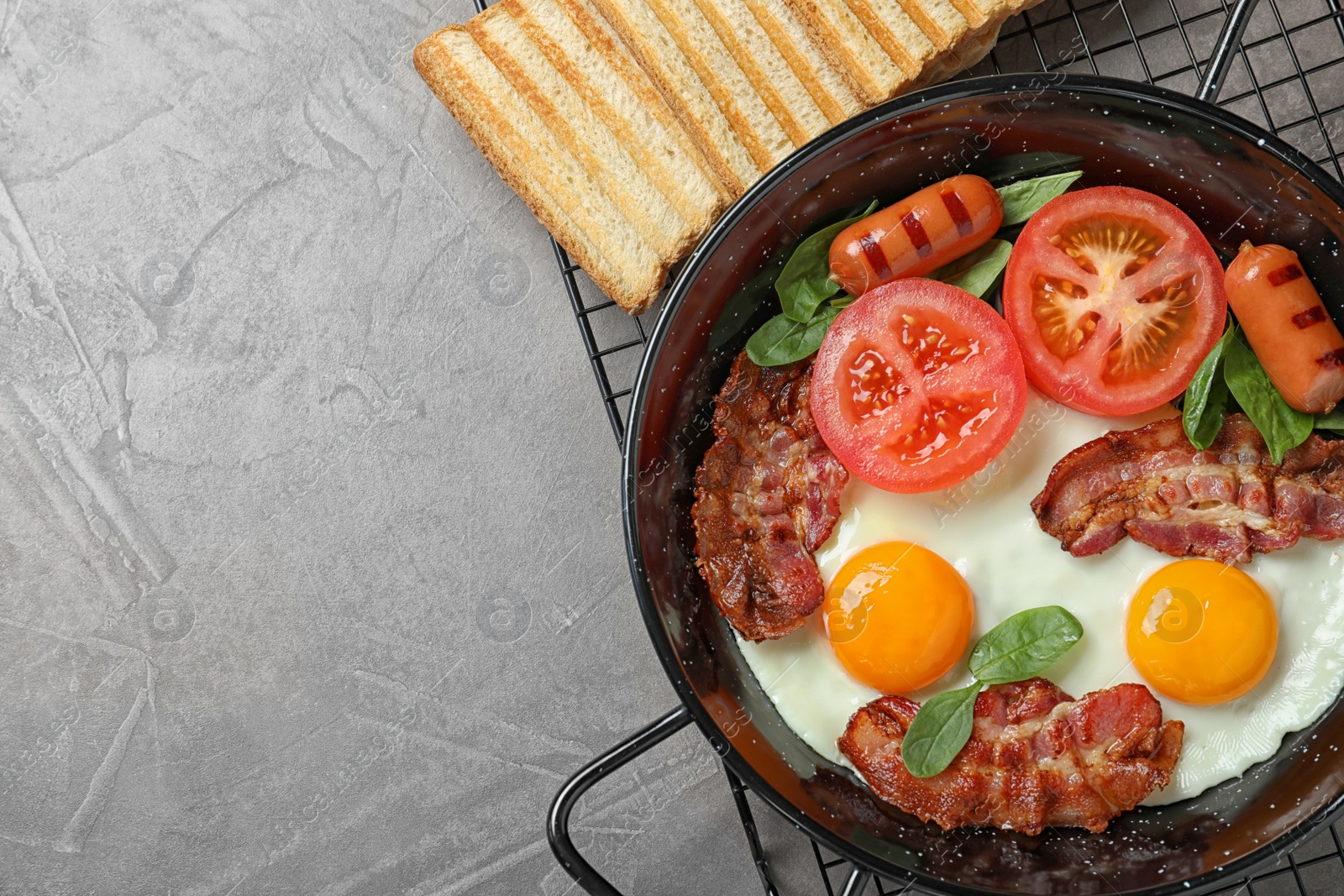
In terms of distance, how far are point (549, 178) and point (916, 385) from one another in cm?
111

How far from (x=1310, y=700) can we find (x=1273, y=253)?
3.35 feet

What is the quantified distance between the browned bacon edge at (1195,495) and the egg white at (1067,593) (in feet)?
0.22

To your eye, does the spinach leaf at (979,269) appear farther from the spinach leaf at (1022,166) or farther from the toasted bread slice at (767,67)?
the toasted bread slice at (767,67)

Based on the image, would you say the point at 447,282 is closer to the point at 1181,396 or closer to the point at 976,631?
the point at 976,631

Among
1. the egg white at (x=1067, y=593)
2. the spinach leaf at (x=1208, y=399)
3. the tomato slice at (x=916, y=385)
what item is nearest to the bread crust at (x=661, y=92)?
the tomato slice at (x=916, y=385)

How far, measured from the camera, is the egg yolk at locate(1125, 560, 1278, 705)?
2074 millimetres

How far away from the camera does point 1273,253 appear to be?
207cm

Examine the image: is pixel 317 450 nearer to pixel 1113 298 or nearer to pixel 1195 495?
pixel 1113 298

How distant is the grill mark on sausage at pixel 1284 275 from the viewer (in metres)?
2.04

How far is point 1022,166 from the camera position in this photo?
2.29 meters

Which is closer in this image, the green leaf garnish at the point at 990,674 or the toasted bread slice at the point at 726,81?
the green leaf garnish at the point at 990,674

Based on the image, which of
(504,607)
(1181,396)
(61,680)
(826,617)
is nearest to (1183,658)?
(1181,396)

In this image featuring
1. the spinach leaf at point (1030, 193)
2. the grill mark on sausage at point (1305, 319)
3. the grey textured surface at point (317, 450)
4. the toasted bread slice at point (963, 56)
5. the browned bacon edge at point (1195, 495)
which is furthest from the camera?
the grey textured surface at point (317, 450)

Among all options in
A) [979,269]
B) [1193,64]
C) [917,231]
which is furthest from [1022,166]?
[1193,64]
